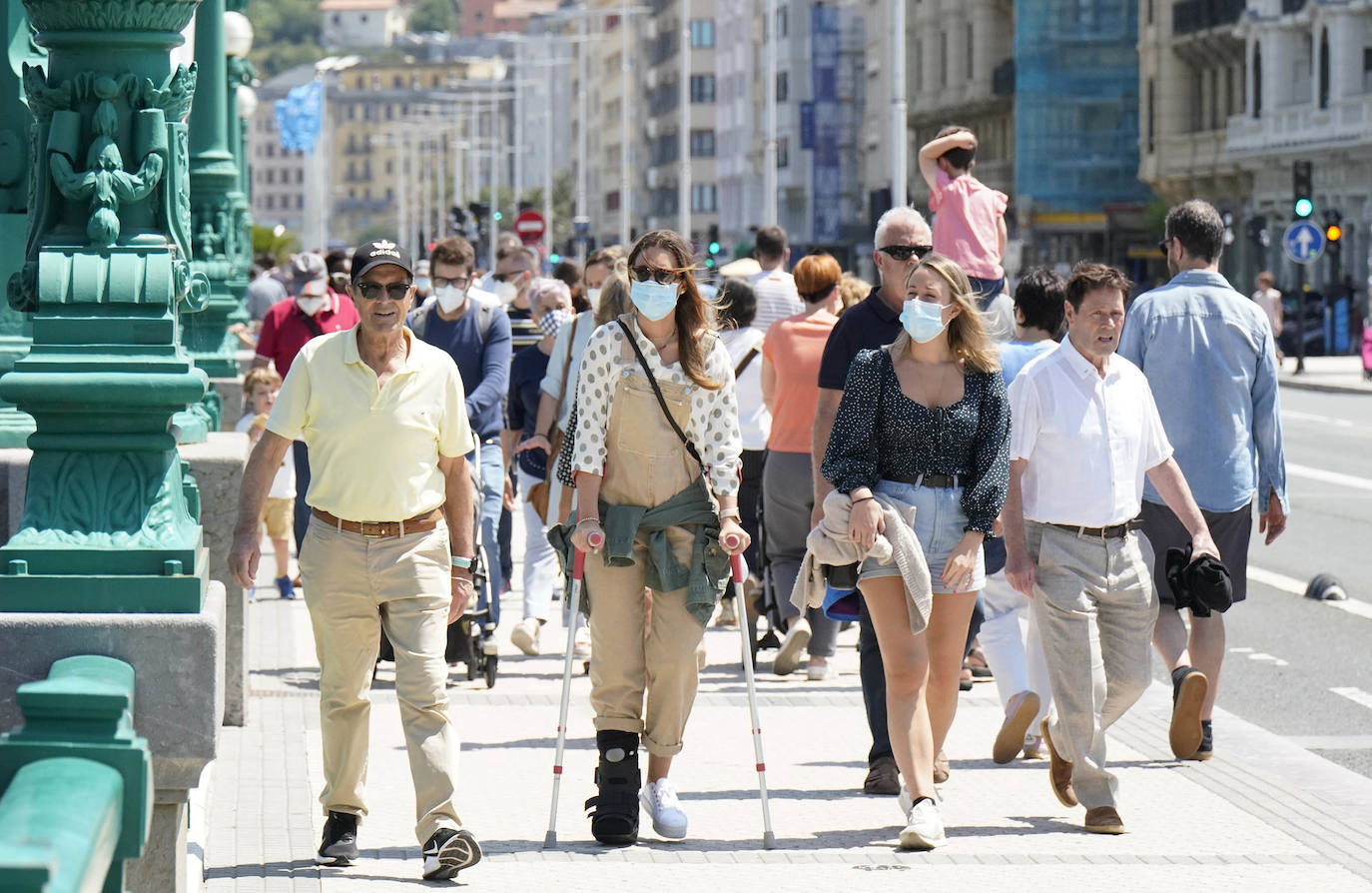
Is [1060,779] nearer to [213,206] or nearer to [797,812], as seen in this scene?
[797,812]

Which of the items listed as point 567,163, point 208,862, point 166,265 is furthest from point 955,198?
point 567,163

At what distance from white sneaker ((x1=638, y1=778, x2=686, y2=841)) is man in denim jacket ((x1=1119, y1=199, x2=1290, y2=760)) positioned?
2310 mm

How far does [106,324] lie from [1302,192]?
4085 centimetres

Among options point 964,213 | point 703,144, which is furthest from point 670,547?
point 703,144

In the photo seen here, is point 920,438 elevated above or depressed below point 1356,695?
above

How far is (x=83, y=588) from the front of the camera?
543cm

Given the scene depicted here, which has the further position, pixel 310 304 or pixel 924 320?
pixel 310 304

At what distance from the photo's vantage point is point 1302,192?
44469 millimetres

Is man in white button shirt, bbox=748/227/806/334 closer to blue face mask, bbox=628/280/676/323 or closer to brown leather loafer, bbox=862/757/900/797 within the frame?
brown leather loafer, bbox=862/757/900/797

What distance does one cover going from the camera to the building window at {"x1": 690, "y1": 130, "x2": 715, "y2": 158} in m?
141

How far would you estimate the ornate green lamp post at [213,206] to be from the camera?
14.9m

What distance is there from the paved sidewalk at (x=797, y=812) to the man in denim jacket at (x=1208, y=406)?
20.5 inches

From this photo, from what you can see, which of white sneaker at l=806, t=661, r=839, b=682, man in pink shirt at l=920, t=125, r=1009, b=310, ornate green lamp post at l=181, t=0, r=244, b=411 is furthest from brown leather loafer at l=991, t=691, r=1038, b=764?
ornate green lamp post at l=181, t=0, r=244, b=411

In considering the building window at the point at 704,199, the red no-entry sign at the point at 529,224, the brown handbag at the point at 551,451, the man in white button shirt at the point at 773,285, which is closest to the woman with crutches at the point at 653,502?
the brown handbag at the point at 551,451
